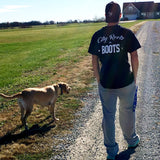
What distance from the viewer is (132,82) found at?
3.14 metres

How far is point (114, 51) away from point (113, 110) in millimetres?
916

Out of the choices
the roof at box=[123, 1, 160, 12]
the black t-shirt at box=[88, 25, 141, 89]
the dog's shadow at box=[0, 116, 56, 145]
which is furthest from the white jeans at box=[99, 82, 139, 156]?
the roof at box=[123, 1, 160, 12]

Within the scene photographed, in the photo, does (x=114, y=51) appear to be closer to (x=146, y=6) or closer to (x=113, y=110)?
(x=113, y=110)

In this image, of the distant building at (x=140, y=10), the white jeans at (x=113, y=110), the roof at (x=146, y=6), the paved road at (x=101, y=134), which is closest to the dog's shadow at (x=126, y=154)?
the paved road at (x=101, y=134)

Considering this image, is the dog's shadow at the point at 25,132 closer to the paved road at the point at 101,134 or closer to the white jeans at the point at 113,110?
the paved road at the point at 101,134

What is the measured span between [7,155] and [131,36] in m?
2.81

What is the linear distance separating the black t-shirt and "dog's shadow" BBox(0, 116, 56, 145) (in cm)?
195

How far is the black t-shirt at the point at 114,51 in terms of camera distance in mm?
2857

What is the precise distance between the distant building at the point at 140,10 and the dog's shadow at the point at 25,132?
8472 centimetres

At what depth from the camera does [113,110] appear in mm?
3170

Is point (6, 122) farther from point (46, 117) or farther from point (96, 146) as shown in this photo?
point (96, 146)

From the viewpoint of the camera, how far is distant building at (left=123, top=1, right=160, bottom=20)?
273ft


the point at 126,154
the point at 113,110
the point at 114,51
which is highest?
the point at 114,51

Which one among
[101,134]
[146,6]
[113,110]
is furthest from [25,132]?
[146,6]
